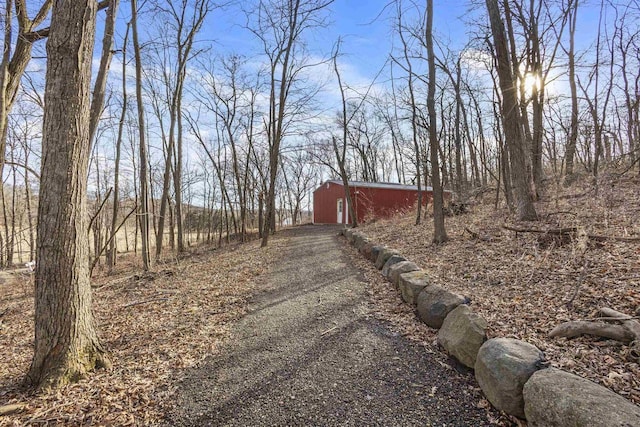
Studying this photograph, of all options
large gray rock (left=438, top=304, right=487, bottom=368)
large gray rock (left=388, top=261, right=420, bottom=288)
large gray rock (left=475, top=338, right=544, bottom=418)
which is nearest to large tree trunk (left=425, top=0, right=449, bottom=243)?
large gray rock (left=388, top=261, right=420, bottom=288)

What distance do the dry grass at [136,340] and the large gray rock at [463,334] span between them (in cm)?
244

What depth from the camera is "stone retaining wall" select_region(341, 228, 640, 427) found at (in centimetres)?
158

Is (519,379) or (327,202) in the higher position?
(327,202)

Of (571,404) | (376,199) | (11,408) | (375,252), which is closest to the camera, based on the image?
(571,404)

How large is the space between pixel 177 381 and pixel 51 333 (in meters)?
1.10

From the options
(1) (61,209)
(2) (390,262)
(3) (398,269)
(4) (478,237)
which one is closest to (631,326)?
(3) (398,269)

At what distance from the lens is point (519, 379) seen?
202cm

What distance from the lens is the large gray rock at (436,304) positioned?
3299mm

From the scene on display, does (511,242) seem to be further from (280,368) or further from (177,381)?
(177,381)

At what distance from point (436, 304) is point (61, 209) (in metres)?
3.71

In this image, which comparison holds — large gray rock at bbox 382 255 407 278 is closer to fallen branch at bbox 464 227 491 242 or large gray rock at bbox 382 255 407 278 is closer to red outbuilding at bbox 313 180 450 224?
fallen branch at bbox 464 227 491 242

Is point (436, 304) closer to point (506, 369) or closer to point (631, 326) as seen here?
point (506, 369)

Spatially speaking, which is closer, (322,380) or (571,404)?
(571,404)

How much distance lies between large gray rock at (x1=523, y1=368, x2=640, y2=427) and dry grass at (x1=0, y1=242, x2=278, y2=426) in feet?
8.28
